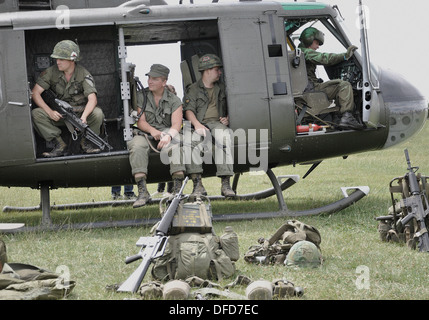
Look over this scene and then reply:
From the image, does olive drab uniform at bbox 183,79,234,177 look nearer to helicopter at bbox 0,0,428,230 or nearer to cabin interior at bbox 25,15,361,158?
helicopter at bbox 0,0,428,230

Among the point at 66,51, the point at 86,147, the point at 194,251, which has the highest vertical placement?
the point at 66,51

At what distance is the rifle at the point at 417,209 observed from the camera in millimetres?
6547

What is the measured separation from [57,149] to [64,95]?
694mm

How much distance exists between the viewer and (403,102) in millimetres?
9320

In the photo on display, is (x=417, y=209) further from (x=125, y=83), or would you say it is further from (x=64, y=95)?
(x=64, y=95)

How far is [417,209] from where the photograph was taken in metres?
6.68

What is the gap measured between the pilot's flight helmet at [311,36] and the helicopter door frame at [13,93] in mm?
3726

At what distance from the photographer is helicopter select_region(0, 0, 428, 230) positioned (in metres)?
8.27

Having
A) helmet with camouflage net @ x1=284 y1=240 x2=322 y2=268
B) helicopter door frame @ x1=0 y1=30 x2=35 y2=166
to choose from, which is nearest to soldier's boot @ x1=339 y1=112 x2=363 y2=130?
helmet with camouflage net @ x1=284 y1=240 x2=322 y2=268

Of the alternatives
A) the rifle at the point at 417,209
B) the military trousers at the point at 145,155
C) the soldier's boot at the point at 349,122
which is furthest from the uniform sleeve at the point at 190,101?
the rifle at the point at 417,209

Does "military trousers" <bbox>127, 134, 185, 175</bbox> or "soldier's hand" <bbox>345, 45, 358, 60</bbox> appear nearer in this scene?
"military trousers" <bbox>127, 134, 185, 175</bbox>

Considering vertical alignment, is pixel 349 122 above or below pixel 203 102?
below

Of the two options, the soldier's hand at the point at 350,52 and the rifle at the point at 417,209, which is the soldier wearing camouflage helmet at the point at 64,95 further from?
the rifle at the point at 417,209

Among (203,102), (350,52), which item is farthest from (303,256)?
(350,52)
